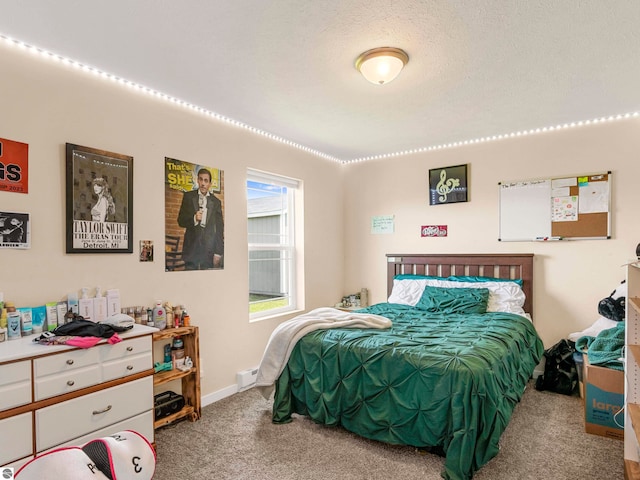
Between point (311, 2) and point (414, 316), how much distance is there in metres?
2.54

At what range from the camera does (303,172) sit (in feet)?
13.9

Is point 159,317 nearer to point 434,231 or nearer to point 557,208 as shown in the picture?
point 434,231

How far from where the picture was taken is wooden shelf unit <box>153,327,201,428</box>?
8.50 feet

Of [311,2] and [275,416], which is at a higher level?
[311,2]

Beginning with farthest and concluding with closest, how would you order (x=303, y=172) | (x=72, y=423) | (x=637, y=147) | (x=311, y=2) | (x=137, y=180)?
(x=303, y=172), (x=637, y=147), (x=137, y=180), (x=72, y=423), (x=311, y=2)

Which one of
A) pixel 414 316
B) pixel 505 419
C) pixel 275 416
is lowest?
pixel 275 416

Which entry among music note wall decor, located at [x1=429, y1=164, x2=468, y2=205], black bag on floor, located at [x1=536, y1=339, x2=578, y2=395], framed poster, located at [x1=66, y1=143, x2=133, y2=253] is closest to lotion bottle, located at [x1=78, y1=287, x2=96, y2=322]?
framed poster, located at [x1=66, y1=143, x2=133, y2=253]

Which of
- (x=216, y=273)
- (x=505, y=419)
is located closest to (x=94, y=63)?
(x=216, y=273)

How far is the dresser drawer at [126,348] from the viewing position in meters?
2.03

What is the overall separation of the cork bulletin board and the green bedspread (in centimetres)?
115

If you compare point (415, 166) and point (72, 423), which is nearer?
point (72, 423)

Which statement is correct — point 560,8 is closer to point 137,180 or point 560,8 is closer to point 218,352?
point 137,180

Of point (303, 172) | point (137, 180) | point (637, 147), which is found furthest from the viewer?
point (303, 172)

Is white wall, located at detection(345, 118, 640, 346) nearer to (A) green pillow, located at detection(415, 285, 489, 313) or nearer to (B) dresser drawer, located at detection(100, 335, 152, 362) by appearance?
(A) green pillow, located at detection(415, 285, 489, 313)
